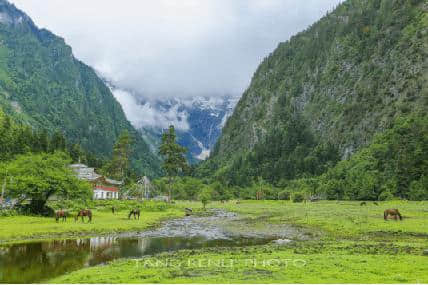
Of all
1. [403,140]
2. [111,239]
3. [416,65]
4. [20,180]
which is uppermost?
[416,65]

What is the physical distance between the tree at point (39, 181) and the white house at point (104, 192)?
70783 mm

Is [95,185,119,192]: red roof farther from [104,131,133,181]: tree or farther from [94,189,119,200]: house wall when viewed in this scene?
[104,131,133,181]: tree

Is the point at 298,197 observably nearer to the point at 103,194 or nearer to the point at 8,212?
the point at 103,194

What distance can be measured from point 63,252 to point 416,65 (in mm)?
206089

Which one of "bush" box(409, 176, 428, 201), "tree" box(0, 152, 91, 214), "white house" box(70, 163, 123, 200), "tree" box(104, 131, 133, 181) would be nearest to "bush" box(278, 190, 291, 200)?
"bush" box(409, 176, 428, 201)

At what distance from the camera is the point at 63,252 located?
109 ft

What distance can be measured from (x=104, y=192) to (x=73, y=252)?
114 meters

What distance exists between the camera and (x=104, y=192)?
14400cm

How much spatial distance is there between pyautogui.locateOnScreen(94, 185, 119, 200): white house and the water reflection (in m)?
99.5

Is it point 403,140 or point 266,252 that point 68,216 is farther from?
point 403,140

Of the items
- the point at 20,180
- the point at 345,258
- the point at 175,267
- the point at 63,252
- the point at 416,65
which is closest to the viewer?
the point at 175,267

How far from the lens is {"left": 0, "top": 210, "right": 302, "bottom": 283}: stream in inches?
1039

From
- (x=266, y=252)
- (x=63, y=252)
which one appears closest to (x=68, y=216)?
(x=63, y=252)

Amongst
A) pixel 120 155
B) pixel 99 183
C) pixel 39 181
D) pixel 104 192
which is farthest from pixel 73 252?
pixel 120 155
